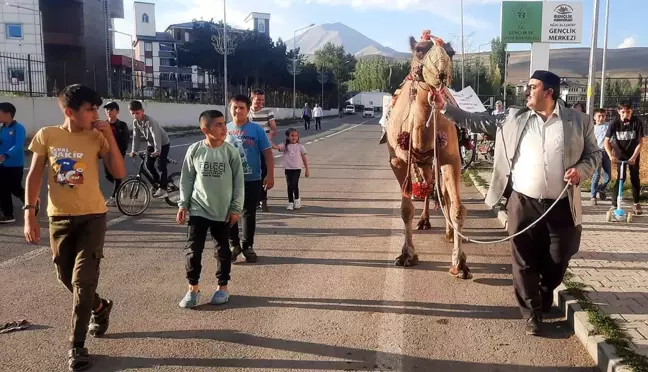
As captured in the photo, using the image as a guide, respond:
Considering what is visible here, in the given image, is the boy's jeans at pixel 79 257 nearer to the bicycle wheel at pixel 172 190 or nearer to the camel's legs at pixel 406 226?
the camel's legs at pixel 406 226

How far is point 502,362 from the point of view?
4434 millimetres

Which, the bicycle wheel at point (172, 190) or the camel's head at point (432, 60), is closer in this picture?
the camel's head at point (432, 60)

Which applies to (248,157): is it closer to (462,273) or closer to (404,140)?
(404,140)

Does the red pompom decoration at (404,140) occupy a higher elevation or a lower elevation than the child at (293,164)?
higher

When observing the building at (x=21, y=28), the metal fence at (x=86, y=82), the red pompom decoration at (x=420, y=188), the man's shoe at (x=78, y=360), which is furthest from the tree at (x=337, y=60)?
the man's shoe at (x=78, y=360)

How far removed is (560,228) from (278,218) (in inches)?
221

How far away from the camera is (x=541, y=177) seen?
485 centimetres

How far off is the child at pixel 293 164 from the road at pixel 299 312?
2057 millimetres

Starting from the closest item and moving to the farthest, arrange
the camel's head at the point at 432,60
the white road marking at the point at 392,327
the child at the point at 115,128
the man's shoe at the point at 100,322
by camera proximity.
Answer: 1. the white road marking at the point at 392,327
2. the man's shoe at the point at 100,322
3. the camel's head at the point at 432,60
4. the child at the point at 115,128

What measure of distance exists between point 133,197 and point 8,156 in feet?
6.33

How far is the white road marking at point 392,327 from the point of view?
4.43 meters

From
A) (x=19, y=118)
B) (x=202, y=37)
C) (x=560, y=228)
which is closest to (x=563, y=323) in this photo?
(x=560, y=228)

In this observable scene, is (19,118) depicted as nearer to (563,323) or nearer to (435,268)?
(435,268)

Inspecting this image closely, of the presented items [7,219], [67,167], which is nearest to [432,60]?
[67,167]
